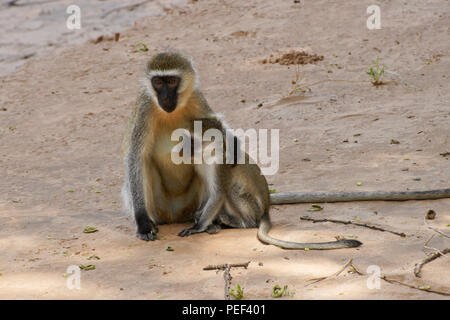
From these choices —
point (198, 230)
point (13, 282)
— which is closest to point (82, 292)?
point (13, 282)

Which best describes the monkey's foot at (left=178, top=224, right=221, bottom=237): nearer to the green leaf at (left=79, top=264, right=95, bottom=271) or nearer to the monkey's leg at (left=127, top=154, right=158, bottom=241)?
the monkey's leg at (left=127, top=154, right=158, bottom=241)

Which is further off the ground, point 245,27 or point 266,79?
point 245,27

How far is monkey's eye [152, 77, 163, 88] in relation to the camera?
5.10 m

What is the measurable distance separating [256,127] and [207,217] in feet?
11.0

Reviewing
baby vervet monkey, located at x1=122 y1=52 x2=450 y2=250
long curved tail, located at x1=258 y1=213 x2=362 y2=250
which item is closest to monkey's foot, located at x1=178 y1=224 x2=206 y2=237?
baby vervet monkey, located at x1=122 y1=52 x2=450 y2=250

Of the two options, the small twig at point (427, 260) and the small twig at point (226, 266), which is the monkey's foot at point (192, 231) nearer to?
the small twig at point (226, 266)

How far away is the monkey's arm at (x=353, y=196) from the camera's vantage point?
211 inches

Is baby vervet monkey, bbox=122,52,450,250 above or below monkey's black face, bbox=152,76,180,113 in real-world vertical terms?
below

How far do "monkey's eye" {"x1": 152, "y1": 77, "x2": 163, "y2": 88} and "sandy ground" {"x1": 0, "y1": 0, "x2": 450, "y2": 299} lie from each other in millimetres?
1134

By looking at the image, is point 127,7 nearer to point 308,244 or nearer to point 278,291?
point 308,244

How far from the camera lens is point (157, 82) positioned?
5109mm

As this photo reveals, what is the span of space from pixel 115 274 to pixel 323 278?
1.31 metres

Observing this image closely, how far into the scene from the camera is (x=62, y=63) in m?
11.8

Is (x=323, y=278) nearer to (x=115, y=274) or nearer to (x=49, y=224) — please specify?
(x=115, y=274)
